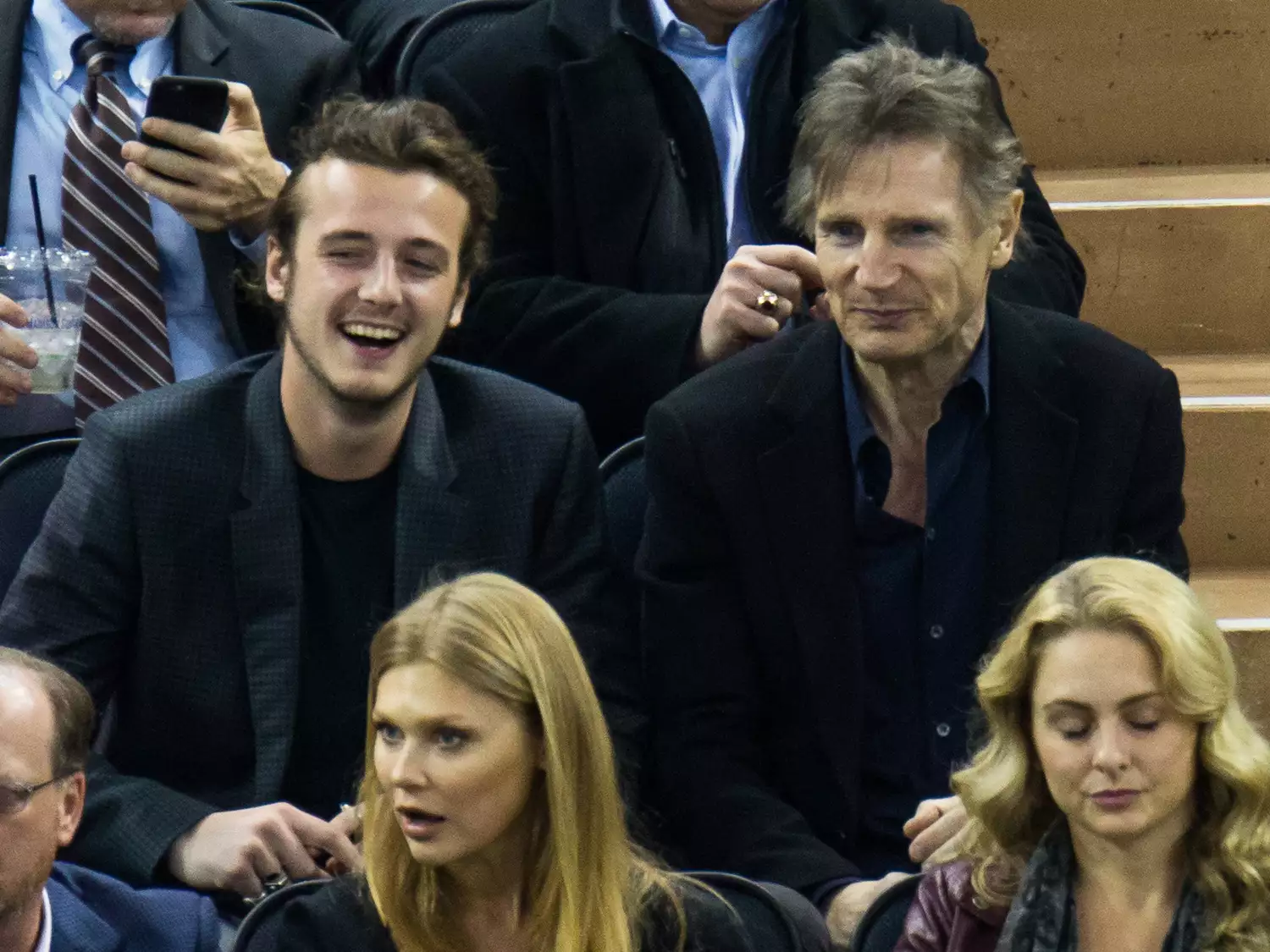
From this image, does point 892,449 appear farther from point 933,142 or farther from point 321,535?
point 321,535

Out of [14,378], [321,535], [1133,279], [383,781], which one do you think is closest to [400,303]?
[321,535]

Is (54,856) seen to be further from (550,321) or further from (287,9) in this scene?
(287,9)

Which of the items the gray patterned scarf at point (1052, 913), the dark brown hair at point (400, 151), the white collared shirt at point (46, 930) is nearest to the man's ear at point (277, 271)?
the dark brown hair at point (400, 151)

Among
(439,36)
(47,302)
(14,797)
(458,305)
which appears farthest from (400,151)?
(14,797)

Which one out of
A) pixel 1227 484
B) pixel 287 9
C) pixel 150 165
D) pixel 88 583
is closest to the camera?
pixel 88 583

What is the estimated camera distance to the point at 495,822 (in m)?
1.89

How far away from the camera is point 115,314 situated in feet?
8.90

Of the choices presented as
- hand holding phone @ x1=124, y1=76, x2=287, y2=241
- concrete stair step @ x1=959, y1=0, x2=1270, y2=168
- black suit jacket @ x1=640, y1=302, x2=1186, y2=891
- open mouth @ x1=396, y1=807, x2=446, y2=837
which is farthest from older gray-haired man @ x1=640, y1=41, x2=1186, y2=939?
concrete stair step @ x1=959, y1=0, x2=1270, y2=168

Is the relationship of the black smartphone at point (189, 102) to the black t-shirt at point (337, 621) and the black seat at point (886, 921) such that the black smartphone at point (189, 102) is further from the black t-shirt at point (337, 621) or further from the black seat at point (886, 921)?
the black seat at point (886, 921)

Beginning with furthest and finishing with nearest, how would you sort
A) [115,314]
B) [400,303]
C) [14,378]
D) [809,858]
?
1. [115,314]
2. [14,378]
3. [400,303]
4. [809,858]

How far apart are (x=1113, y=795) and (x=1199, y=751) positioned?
9cm

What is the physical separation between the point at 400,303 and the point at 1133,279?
1.40 metres

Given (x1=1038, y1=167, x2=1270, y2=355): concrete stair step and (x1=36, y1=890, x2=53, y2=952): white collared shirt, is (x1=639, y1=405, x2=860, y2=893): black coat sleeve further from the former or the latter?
(x1=1038, y1=167, x2=1270, y2=355): concrete stair step

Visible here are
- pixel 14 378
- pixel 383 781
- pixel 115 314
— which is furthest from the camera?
pixel 115 314
